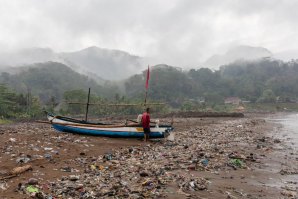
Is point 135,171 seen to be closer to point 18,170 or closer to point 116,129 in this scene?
point 18,170

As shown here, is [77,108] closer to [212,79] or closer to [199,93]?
[199,93]

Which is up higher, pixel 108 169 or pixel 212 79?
pixel 212 79

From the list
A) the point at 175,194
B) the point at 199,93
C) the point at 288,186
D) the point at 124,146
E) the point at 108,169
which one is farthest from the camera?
the point at 199,93

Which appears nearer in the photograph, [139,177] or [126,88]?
[139,177]

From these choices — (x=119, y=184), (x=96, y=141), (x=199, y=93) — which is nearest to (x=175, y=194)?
(x=119, y=184)

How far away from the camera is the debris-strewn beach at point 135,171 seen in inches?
286

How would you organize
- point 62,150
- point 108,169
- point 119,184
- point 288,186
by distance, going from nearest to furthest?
point 119,184 → point 288,186 → point 108,169 → point 62,150

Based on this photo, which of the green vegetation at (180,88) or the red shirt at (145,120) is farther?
the green vegetation at (180,88)

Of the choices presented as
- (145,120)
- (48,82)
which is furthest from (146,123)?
(48,82)

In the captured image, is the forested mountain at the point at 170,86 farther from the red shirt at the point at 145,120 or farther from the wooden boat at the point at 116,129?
the red shirt at the point at 145,120

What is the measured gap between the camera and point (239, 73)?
17000 cm

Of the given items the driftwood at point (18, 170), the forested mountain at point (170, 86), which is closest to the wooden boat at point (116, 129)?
the driftwood at point (18, 170)

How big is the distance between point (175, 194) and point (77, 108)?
50.8 m

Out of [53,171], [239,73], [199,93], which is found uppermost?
[239,73]
